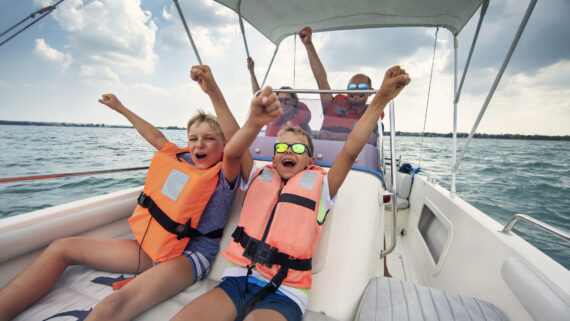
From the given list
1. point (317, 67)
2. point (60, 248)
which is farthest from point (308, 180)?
point (317, 67)

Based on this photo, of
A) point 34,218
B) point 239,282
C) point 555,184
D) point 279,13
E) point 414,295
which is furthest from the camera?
point 555,184

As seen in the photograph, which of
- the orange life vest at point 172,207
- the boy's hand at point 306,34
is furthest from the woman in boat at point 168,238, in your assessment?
the boy's hand at point 306,34

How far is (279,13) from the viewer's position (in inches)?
131

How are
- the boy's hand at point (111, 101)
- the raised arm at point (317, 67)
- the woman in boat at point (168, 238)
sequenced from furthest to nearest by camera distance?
the raised arm at point (317, 67)
the boy's hand at point (111, 101)
the woman in boat at point (168, 238)

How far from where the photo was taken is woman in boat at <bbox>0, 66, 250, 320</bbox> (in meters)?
1.25

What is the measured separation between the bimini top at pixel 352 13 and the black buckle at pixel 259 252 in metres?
2.84

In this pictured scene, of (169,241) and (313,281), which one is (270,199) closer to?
(313,281)

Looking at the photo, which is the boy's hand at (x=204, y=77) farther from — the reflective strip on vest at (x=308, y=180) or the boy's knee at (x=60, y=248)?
the boy's knee at (x=60, y=248)

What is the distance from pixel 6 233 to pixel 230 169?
137cm

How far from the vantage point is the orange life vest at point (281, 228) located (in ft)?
4.19

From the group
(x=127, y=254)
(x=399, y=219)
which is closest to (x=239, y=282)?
(x=127, y=254)

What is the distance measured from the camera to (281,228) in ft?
4.35

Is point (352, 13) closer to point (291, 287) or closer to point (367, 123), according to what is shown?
point (367, 123)

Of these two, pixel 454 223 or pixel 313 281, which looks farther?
pixel 454 223
